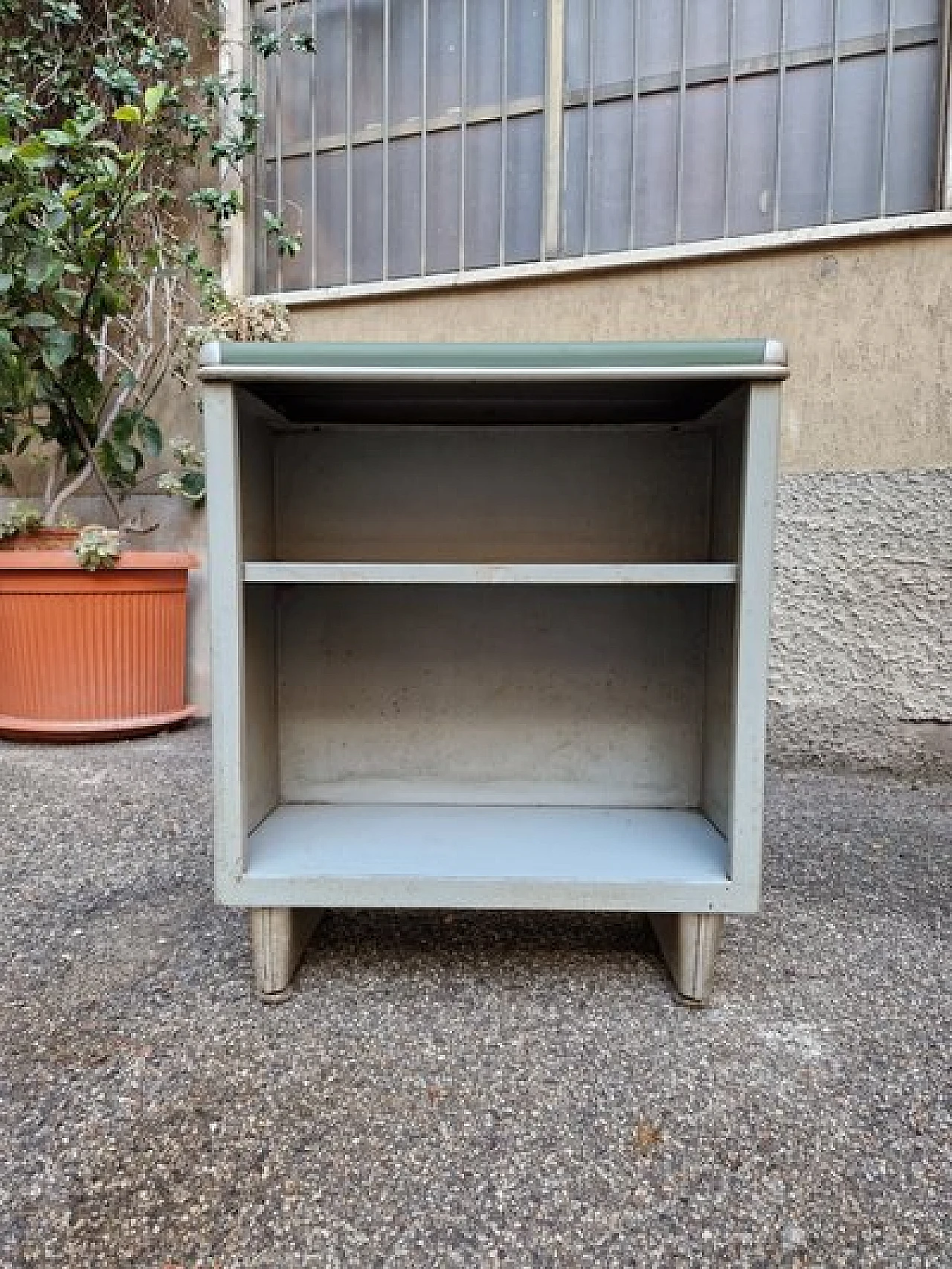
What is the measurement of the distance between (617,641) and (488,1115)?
757mm

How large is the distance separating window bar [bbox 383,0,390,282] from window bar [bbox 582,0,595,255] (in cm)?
67

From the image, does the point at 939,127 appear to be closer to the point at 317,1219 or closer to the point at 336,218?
the point at 336,218

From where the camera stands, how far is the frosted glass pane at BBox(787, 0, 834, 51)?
7.27 ft

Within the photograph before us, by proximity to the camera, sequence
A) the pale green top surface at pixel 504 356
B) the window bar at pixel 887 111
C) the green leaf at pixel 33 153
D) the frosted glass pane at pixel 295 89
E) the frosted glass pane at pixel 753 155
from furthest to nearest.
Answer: the frosted glass pane at pixel 295 89 < the frosted glass pane at pixel 753 155 < the window bar at pixel 887 111 < the green leaf at pixel 33 153 < the pale green top surface at pixel 504 356

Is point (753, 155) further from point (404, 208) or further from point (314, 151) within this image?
point (314, 151)

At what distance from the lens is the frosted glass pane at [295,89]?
2.75 metres

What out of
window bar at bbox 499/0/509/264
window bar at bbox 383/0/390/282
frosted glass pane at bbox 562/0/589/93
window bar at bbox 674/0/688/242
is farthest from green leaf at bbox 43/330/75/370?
window bar at bbox 674/0/688/242

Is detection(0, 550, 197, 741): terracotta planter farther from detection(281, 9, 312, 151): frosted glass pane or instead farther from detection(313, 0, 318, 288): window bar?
detection(281, 9, 312, 151): frosted glass pane

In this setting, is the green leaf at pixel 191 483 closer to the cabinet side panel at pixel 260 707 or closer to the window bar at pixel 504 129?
the window bar at pixel 504 129

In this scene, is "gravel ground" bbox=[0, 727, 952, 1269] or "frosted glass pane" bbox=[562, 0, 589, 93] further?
"frosted glass pane" bbox=[562, 0, 589, 93]

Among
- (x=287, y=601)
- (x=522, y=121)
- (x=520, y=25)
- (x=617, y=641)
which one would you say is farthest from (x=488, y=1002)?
(x=520, y=25)

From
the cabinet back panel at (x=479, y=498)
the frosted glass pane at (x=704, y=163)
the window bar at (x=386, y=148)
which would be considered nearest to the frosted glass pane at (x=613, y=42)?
the frosted glass pane at (x=704, y=163)

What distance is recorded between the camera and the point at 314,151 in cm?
277

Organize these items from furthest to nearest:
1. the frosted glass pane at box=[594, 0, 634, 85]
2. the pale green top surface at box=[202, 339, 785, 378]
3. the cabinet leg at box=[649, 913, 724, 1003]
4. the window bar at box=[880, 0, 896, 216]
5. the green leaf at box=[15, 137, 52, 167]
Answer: the frosted glass pane at box=[594, 0, 634, 85]
the window bar at box=[880, 0, 896, 216]
the green leaf at box=[15, 137, 52, 167]
the cabinet leg at box=[649, 913, 724, 1003]
the pale green top surface at box=[202, 339, 785, 378]
